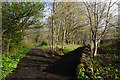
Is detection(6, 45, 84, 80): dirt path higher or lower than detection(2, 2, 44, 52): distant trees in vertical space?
lower

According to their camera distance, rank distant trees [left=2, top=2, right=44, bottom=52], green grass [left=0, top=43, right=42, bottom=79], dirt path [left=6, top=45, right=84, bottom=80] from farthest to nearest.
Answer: dirt path [left=6, top=45, right=84, bottom=80] → green grass [left=0, top=43, right=42, bottom=79] → distant trees [left=2, top=2, right=44, bottom=52]

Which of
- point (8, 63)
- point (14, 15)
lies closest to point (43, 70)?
point (8, 63)

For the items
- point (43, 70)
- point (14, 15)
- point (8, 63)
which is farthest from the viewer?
point (43, 70)

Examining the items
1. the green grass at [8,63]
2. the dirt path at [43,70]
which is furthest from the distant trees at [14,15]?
the dirt path at [43,70]

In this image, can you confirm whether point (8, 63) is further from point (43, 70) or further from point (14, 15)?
point (14, 15)

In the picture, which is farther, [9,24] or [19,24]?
[19,24]

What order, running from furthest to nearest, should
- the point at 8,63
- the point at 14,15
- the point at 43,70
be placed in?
the point at 43,70, the point at 8,63, the point at 14,15

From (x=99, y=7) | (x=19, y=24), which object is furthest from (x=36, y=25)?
(x=99, y=7)

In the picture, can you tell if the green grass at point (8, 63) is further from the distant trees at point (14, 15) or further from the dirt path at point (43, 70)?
the distant trees at point (14, 15)

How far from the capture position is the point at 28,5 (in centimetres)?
552

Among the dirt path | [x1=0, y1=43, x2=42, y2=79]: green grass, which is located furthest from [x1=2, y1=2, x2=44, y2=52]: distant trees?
the dirt path

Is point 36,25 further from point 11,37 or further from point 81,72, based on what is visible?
point 81,72

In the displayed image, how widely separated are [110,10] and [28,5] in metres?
5.47

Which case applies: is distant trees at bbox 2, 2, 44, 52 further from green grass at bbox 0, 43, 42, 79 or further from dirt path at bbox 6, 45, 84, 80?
dirt path at bbox 6, 45, 84, 80
